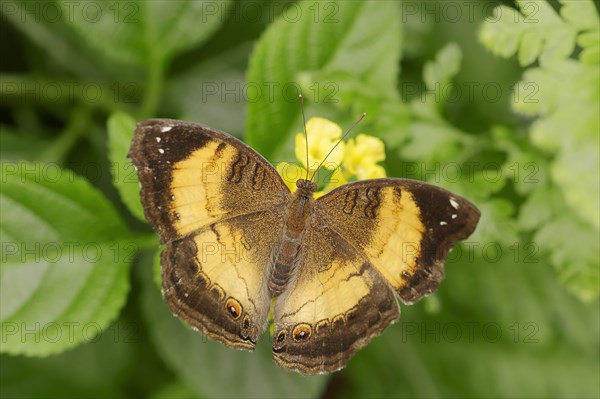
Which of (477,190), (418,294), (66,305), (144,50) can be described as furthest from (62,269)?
(477,190)

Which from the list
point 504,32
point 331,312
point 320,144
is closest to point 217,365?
point 331,312

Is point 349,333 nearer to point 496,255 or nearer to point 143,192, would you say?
point 143,192

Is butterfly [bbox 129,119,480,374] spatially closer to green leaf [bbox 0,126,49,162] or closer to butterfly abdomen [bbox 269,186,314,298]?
butterfly abdomen [bbox 269,186,314,298]

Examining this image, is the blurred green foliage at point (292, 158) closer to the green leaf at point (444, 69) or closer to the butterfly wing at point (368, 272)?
the green leaf at point (444, 69)

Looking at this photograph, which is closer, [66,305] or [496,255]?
[66,305]

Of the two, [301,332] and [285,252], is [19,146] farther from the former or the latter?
[301,332]

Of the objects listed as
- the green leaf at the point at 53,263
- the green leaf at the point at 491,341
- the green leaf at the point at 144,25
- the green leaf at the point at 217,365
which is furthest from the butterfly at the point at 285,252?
the green leaf at the point at 491,341
